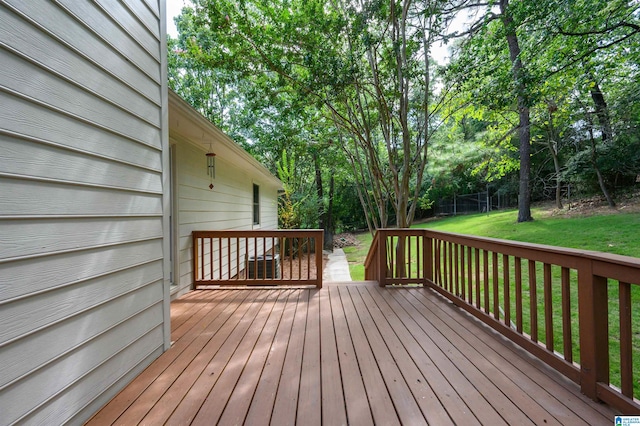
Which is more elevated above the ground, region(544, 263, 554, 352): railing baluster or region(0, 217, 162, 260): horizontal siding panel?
region(0, 217, 162, 260): horizontal siding panel

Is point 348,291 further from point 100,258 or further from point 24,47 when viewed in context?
point 24,47

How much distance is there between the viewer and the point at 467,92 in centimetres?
466

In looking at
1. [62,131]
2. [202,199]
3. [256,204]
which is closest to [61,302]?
[62,131]

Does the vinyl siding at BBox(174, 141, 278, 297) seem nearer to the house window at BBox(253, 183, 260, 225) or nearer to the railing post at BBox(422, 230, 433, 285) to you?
the house window at BBox(253, 183, 260, 225)

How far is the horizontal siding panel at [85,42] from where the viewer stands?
1.19 meters

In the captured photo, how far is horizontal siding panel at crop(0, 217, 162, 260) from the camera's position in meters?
1.09

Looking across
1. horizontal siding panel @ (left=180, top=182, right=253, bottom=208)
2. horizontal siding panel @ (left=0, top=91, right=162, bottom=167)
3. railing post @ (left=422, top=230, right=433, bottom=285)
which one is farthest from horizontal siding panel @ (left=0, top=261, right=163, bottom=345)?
railing post @ (left=422, top=230, right=433, bottom=285)

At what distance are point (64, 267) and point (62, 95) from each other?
835 mm

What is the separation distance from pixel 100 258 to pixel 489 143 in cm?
1215

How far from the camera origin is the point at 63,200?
1313 millimetres

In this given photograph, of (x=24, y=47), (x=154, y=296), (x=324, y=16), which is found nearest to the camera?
(x=24, y=47)

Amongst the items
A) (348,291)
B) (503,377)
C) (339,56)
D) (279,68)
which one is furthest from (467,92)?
(503,377)

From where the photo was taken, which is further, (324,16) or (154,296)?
(324,16)

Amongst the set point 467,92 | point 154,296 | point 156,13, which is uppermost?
point 467,92
